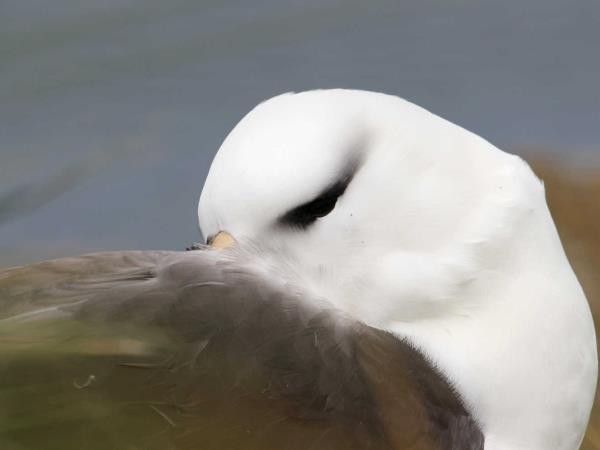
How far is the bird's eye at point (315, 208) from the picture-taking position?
5.64 feet

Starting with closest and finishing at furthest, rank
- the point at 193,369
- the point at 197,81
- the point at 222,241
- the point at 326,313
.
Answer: the point at 193,369 < the point at 326,313 < the point at 222,241 < the point at 197,81

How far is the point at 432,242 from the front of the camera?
180cm

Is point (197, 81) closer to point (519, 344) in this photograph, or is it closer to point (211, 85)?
point (211, 85)

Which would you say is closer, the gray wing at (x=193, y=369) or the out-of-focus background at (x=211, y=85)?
the gray wing at (x=193, y=369)

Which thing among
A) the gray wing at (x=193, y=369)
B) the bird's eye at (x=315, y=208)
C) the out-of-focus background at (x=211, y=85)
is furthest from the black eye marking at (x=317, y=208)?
the out-of-focus background at (x=211, y=85)

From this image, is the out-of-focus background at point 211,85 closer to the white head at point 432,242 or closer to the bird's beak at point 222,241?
the white head at point 432,242

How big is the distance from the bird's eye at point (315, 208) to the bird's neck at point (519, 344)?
0.66 feet

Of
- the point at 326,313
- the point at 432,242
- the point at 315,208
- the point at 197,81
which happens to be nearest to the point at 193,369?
the point at 326,313

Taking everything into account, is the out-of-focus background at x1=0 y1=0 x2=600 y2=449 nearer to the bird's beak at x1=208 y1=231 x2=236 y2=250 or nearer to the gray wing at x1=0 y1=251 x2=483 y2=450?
the bird's beak at x1=208 y1=231 x2=236 y2=250

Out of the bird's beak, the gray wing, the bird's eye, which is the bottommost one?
the gray wing

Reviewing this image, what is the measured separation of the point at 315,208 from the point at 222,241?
0.45ft

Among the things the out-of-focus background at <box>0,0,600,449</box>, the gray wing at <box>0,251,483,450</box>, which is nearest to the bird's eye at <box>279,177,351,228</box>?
the gray wing at <box>0,251,483,450</box>

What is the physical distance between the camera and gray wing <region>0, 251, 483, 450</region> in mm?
1425

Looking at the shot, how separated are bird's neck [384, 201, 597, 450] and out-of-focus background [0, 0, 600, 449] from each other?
0.89 metres
